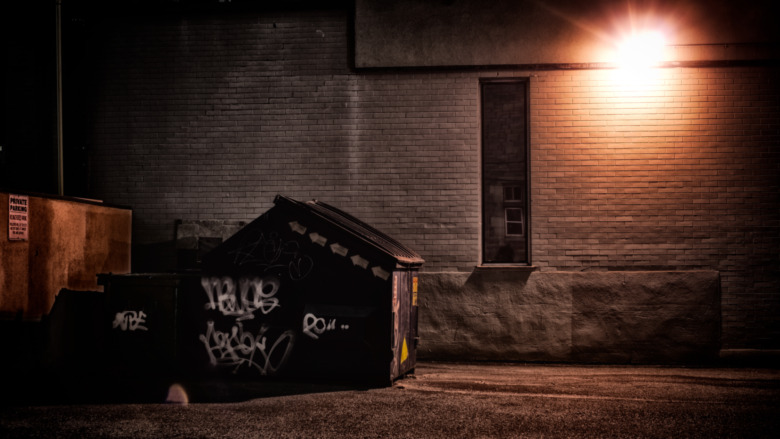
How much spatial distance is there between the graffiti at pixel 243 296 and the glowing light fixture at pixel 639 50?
230 inches

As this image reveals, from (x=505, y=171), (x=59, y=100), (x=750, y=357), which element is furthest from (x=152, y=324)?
(x=750, y=357)

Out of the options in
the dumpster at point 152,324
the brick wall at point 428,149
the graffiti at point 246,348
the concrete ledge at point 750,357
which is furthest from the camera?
the brick wall at point 428,149

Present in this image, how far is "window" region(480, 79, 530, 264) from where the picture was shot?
9969 mm

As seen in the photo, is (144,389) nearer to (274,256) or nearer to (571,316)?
(274,256)

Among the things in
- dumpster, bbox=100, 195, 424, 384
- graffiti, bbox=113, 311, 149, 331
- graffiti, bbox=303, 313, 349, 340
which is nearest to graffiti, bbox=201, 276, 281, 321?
dumpster, bbox=100, 195, 424, 384

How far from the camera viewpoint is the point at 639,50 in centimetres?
969

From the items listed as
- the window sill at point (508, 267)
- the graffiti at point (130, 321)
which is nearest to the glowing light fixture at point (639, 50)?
the window sill at point (508, 267)

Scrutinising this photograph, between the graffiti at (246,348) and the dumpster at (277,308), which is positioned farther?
the graffiti at (246,348)

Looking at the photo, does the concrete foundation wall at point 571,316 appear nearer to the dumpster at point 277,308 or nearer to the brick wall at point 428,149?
the brick wall at point 428,149

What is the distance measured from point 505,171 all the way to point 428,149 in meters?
1.17

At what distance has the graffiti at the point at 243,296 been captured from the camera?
289 inches

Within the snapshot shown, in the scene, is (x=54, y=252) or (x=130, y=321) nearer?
(x=130, y=321)

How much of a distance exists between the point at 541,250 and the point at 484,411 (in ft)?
13.2

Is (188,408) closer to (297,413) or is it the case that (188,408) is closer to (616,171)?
(297,413)
